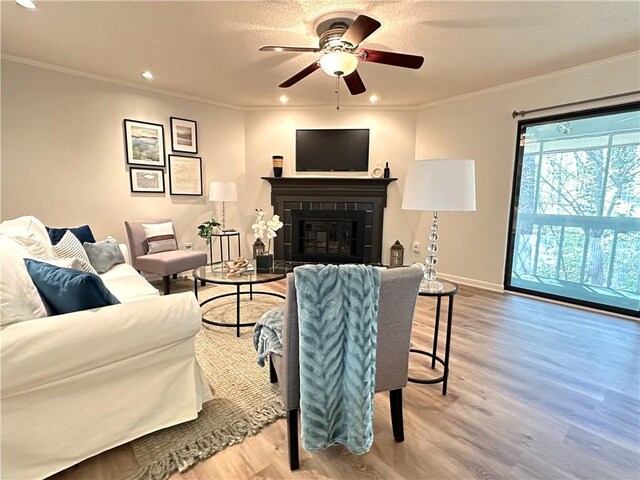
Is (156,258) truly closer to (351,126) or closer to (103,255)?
(103,255)

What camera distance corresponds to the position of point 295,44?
9.45 ft

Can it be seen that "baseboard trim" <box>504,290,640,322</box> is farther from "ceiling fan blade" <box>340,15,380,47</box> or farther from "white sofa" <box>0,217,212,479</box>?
"white sofa" <box>0,217,212,479</box>

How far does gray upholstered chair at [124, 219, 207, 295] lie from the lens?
3.48m

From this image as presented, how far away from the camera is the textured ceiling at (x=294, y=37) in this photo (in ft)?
7.47

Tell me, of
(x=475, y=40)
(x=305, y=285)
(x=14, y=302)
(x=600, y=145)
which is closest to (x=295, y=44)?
(x=475, y=40)

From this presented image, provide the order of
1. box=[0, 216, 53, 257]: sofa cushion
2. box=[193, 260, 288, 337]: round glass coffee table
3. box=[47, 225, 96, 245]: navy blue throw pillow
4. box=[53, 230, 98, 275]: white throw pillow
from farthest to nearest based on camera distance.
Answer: box=[47, 225, 96, 245]: navy blue throw pillow < box=[53, 230, 98, 275]: white throw pillow < box=[193, 260, 288, 337]: round glass coffee table < box=[0, 216, 53, 257]: sofa cushion

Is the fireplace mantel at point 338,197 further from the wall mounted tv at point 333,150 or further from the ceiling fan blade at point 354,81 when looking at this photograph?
the ceiling fan blade at point 354,81

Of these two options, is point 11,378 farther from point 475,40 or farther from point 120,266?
point 475,40

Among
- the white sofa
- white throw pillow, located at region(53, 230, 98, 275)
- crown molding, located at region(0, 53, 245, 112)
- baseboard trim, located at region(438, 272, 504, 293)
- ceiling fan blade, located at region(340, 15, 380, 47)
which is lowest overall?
baseboard trim, located at region(438, 272, 504, 293)

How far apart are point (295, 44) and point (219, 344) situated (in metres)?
2.75

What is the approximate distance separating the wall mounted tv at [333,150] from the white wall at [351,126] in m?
0.10

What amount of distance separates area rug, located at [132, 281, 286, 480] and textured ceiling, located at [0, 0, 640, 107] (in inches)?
100

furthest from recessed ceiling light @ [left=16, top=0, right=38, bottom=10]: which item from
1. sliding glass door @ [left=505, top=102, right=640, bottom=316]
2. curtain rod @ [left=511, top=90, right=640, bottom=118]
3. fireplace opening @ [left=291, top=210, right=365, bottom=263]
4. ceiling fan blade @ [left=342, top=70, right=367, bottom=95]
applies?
sliding glass door @ [left=505, top=102, right=640, bottom=316]

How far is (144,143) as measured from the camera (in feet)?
13.2
